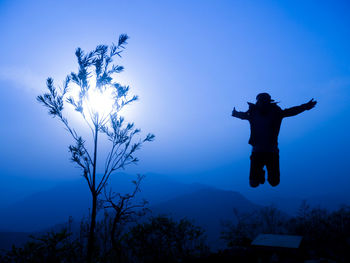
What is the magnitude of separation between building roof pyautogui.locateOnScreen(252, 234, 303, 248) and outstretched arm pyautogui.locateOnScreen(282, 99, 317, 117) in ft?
16.5

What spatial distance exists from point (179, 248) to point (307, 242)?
5.20m

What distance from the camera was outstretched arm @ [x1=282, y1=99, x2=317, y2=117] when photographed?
3722 millimetres

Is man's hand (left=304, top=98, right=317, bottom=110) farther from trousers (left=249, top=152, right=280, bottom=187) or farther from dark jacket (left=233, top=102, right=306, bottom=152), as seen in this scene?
trousers (left=249, top=152, right=280, bottom=187)

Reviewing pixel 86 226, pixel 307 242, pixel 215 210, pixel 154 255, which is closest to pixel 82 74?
pixel 86 226

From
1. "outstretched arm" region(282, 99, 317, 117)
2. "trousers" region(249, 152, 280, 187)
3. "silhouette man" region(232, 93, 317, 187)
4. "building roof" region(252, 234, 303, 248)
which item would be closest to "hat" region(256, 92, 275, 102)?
"silhouette man" region(232, 93, 317, 187)

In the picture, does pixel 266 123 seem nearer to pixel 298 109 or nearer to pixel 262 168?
pixel 298 109

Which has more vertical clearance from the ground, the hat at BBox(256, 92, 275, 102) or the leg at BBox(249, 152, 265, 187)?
the hat at BBox(256, 92, 275, 102)

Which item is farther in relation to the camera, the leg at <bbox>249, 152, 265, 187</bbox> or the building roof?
the building roof

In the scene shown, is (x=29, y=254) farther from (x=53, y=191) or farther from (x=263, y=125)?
(x=53, y=191)

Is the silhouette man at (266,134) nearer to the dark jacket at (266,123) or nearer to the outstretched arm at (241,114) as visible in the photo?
the dark jacket at (266,123)

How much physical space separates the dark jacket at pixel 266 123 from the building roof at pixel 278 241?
484cm

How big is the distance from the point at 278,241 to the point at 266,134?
541 cm

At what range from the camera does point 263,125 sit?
3877mm

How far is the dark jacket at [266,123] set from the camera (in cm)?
380
